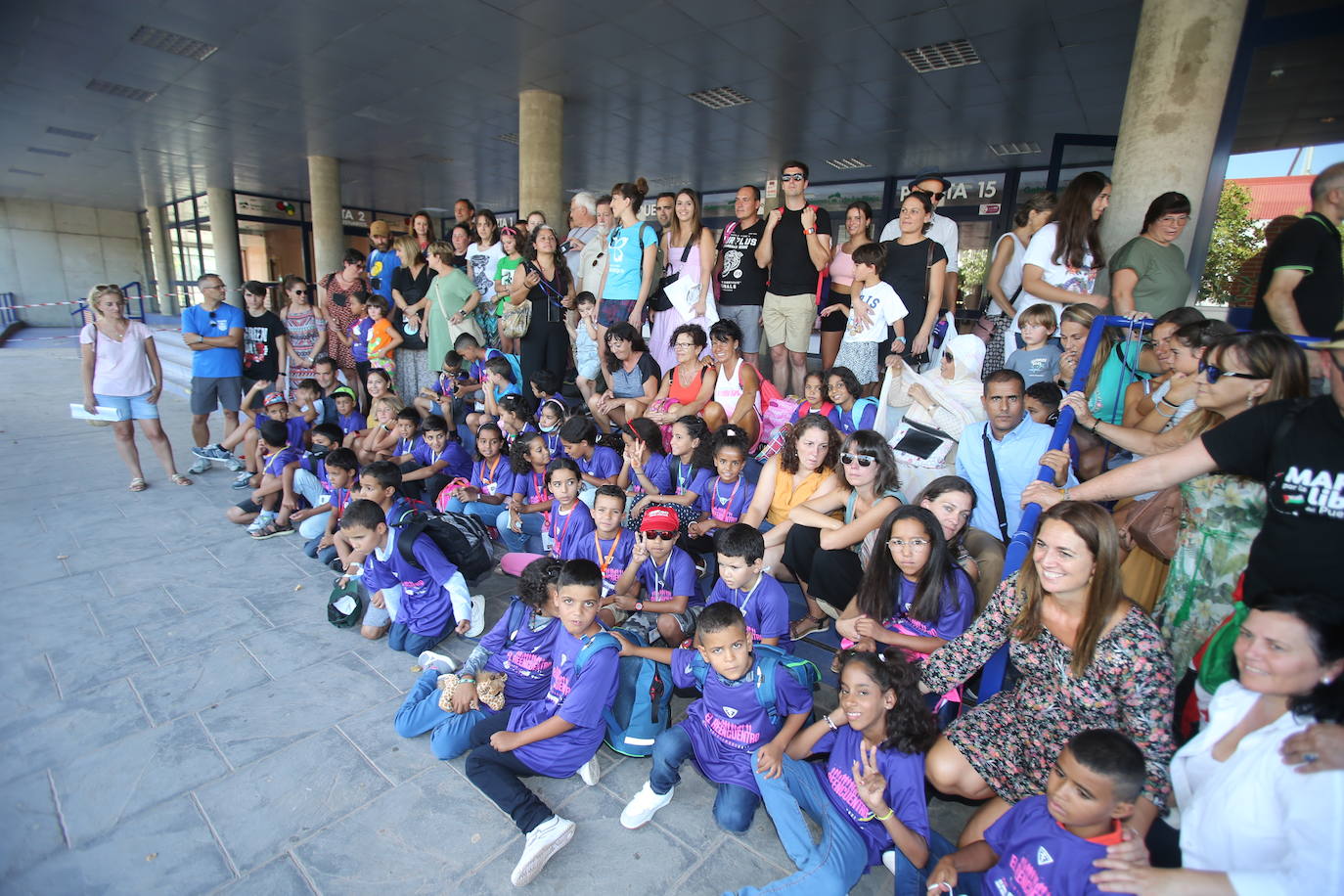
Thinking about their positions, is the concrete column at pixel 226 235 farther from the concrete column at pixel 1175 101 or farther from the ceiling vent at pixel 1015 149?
the concrete column at pixel 1175 101

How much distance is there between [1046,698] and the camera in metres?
2.16

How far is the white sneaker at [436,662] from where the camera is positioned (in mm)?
3189

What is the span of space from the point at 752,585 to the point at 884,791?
42.5 inches

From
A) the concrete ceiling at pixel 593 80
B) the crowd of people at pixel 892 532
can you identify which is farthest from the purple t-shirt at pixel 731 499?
the concrete ceiling at pixel 593 80

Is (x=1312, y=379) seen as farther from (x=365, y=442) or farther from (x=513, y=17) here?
(x=513, y=17)

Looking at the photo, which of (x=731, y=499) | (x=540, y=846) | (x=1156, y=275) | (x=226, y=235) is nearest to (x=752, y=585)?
(x=731, y=499)

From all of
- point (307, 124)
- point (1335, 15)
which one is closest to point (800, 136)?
point (1335, 15)

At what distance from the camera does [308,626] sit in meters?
3.79

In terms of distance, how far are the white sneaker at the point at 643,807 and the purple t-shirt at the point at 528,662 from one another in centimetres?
72

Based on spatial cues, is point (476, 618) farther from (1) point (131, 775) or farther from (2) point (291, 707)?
(1) point (131, 775)

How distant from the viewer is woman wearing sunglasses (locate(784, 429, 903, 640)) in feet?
11.0

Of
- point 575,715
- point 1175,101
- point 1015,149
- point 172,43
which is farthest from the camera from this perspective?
point 1015,149

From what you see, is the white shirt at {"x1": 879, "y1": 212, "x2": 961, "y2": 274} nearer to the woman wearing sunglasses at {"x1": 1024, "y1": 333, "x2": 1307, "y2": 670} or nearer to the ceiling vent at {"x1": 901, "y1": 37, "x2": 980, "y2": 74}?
A: the ceiling vent at {"x1": 901, "y1": 37, "x2": 980, "y2": 74}

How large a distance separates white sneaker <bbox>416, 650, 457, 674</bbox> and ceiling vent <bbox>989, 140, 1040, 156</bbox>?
11332 millimetres
